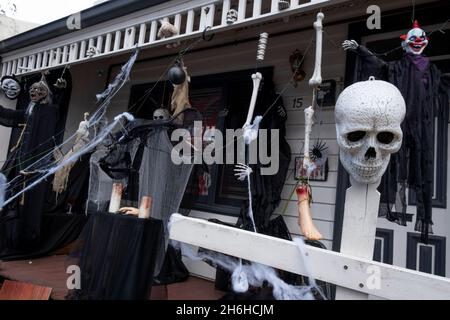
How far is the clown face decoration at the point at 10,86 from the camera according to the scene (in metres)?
5.05

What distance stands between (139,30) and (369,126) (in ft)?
10.5

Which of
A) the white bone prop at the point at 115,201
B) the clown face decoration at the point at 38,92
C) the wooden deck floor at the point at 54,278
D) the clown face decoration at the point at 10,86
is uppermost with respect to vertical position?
the clown face decoration at the point at 10,86

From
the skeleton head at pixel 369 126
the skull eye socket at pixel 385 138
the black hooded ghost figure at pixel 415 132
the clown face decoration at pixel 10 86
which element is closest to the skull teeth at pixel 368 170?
the skeleton head at pixel 369 126

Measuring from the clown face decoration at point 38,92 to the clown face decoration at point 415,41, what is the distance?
3.64 m

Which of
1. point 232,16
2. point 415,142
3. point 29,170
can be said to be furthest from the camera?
point 29,170

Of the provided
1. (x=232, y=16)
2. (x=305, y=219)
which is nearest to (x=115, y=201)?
(x=305, y=219)

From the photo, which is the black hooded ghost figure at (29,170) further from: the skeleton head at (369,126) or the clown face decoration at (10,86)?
the skeleton head at (369,126)

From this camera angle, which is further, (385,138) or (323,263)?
(385,138)

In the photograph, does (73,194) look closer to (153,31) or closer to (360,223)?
(153,31)

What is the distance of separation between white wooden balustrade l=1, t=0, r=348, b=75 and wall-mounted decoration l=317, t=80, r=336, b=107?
0.84m

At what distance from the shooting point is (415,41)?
1986 millimetres

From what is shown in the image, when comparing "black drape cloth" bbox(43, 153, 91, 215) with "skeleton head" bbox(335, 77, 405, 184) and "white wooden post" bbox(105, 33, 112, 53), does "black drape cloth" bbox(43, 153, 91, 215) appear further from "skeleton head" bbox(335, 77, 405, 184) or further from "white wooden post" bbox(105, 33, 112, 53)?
"skeleton head" bbox(335, 77, 405, 184)

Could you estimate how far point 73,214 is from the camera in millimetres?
4680

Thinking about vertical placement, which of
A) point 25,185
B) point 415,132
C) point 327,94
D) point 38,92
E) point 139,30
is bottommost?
point 25,185
